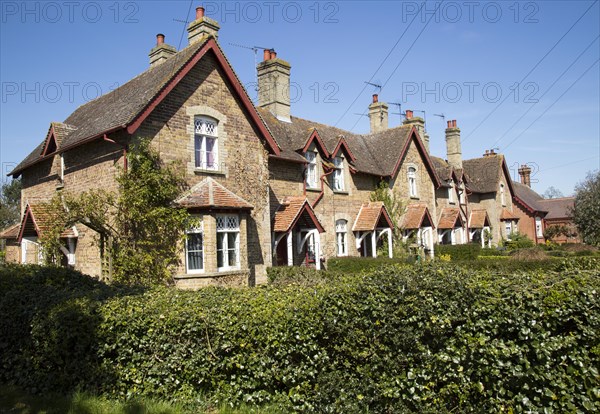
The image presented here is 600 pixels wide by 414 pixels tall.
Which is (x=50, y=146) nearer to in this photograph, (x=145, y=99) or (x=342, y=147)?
(x=145, y=99)

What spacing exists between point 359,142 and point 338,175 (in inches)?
231

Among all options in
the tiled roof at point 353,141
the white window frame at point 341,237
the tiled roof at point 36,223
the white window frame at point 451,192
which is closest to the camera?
the tiled roof at point 36,223

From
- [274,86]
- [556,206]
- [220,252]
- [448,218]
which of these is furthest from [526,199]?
[220,252]

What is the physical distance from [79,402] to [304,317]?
3384 millimetres

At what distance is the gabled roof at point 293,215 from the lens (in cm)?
1861

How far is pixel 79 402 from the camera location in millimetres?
6520

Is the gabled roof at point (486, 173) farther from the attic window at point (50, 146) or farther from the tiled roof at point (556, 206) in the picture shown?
the attic window at point (50, 146)

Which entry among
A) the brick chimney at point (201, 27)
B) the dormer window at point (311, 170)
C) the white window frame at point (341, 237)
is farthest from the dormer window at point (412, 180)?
the brick chimney at point (201, 27)

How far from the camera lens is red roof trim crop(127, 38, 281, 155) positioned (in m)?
14.2

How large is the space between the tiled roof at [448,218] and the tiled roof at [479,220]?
430 cm

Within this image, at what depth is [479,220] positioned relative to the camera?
1492 inches

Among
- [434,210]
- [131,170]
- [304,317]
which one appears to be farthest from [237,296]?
[434,210]

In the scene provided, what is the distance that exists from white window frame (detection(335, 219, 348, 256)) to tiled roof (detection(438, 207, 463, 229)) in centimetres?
1144

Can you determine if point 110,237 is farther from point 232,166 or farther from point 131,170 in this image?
point 232,166
